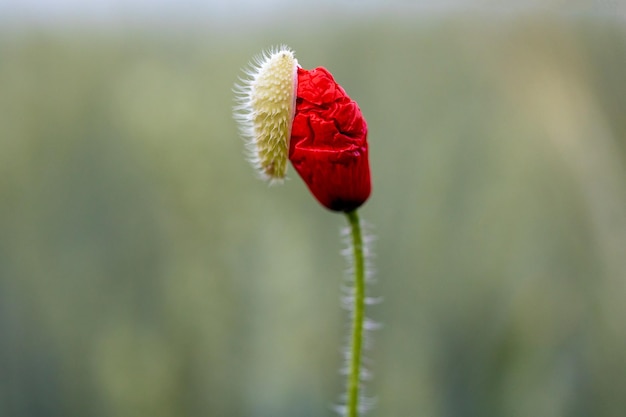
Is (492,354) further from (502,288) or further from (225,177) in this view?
(225,177)

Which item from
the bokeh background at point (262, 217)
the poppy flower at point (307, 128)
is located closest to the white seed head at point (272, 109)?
the poppy flower at point (307, 128)

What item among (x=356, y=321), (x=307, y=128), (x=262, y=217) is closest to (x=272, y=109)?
(x=307, y=128)

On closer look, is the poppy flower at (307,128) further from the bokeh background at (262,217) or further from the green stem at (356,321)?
the bokeh background at (262,217)

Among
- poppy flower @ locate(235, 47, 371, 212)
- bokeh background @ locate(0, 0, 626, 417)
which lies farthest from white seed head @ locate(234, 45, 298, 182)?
bokeh background @ locate(0, 0, 626, 417)

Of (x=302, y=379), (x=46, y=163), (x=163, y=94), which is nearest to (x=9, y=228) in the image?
(x=46, y=163)

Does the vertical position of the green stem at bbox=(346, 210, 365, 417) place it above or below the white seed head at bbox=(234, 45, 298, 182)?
below

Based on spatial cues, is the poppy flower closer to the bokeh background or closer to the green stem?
the green stem

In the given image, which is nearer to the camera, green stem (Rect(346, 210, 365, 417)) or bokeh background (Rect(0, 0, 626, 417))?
green stem (Rect(346, 210, 365, 417))
